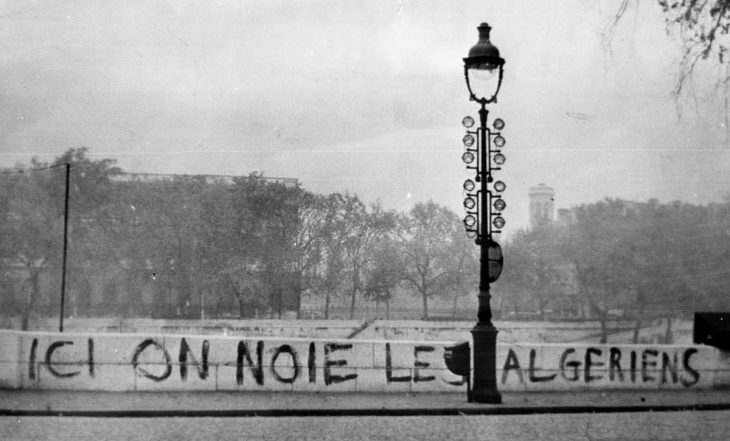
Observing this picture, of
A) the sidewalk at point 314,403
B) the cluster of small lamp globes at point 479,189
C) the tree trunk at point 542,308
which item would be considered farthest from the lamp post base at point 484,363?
the tree trunk at point 542,308

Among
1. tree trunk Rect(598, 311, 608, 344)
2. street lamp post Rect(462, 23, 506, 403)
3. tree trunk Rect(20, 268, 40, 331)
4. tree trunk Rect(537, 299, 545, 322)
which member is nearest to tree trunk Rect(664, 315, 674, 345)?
tree trunk Rect(598, 311, 608, 344)

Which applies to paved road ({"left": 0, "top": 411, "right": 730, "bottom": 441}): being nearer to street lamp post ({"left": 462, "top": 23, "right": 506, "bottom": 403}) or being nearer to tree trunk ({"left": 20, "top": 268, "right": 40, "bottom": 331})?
street lamp post ({"left": 462, "top": 23, "right": 506, "bottom": 403})

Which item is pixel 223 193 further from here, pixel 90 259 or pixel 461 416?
pixel 461 416

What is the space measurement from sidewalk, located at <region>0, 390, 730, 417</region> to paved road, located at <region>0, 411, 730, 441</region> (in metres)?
0.38

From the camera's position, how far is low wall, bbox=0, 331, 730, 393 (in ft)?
45.5

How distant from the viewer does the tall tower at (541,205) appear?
6612 cm

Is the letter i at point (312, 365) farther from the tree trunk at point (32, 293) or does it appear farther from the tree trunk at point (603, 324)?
the tree trunk at point (603, 324)

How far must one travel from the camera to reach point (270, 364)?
46.9ft

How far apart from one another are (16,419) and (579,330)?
2138 inches

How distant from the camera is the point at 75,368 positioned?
13.9 meters

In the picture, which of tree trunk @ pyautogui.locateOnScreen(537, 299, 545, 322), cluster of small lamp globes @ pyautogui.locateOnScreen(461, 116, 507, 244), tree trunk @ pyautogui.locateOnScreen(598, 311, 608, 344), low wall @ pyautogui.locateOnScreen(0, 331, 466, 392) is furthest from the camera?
tree trunk @ pyautogui.locateOnScreen(537, 299, 545, 322)

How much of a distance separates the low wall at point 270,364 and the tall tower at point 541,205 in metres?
50.9

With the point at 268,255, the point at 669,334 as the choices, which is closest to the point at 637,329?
the point at 669,334

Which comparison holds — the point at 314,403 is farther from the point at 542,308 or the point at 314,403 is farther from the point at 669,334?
the point at 542,308
